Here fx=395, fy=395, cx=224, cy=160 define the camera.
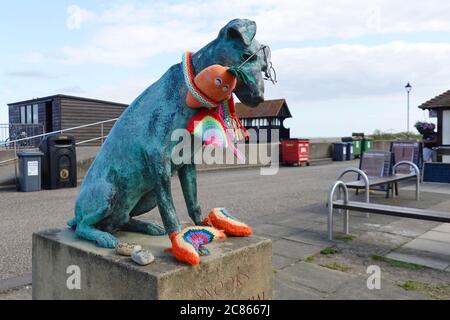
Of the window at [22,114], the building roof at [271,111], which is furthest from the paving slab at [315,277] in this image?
the building roof at [271,111]

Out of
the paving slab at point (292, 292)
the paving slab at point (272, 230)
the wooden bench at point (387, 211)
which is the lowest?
the paving slab at point (292, 292)

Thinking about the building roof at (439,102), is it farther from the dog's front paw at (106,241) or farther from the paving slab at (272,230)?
the dog's front paw at (106,241)

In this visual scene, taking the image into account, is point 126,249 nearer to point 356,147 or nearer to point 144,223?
point 144,223

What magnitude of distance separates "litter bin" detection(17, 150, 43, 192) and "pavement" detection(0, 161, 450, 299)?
1.39ft

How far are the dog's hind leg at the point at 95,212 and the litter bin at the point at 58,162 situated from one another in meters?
8.84

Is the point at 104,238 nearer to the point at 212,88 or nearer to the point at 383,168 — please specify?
the point at 212,88

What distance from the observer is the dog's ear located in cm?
229

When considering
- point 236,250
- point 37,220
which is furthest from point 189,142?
point 37,220

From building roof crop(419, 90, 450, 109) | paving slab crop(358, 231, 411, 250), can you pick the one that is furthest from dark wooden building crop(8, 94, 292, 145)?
paving slab crop(358, 231, 411, 250)

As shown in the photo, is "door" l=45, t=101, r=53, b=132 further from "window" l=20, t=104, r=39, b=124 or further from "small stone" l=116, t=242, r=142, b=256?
"small stone" l=116, t=242, r=142, b=256

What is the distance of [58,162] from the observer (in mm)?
10914

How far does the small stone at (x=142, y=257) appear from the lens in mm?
2305

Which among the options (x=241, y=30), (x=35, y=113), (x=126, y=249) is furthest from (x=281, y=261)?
(x=35, y=113)

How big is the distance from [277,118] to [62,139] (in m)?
22.1
